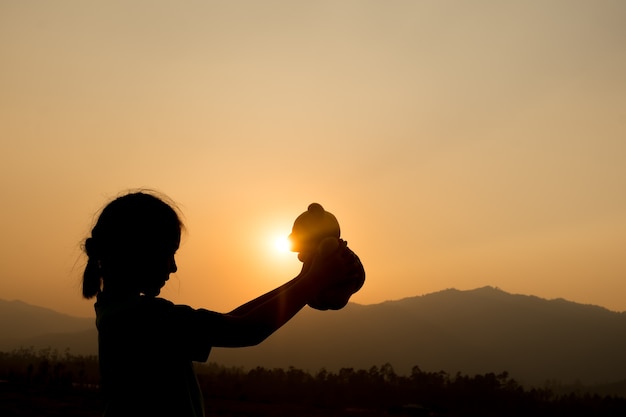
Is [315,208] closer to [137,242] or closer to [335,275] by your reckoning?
[335,275]

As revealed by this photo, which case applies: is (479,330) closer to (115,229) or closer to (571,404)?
(571,404)

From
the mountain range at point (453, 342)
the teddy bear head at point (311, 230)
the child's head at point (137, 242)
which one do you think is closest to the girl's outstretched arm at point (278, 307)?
the teddy bear head at point (311, 230)

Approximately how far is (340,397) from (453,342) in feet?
419

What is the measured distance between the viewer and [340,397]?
22500 mm

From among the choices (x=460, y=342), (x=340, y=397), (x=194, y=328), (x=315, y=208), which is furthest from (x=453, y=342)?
(x=194, y=328)

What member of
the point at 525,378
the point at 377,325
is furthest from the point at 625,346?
the point at 377,325

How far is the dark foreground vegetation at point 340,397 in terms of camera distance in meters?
17.4

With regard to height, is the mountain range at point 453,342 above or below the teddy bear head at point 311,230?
above

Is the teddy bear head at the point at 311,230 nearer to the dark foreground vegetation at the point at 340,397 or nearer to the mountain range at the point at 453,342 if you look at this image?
the dark foreground vegetation at the point at 340,397

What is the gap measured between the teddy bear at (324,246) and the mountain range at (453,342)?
344ft

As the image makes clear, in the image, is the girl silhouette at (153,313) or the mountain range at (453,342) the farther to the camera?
the mountain range at (453,342)

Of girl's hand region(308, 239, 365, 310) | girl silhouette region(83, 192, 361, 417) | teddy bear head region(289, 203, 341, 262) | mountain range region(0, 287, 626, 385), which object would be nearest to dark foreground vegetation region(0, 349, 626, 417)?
girl silhouette region(83, 192, 361, 417)

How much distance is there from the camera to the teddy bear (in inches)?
80.2

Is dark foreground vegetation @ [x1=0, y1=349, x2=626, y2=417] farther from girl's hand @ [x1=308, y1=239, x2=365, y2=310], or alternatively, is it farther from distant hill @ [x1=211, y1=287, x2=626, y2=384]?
distant hill @ [x1=211, y1=287, x2=626, y2=384]
